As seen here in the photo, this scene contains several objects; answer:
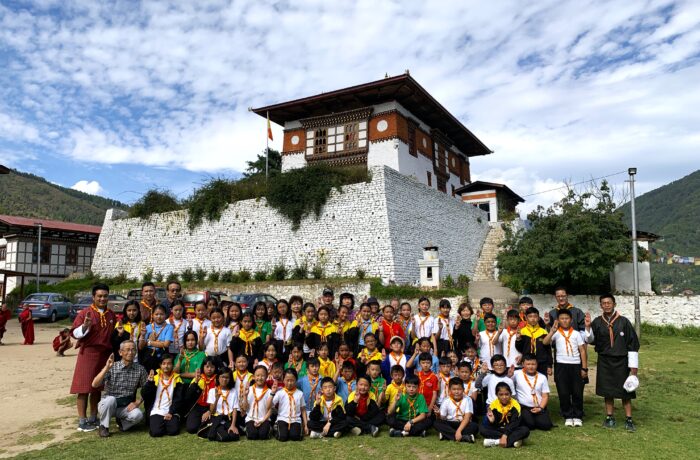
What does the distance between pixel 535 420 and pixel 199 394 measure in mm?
4310

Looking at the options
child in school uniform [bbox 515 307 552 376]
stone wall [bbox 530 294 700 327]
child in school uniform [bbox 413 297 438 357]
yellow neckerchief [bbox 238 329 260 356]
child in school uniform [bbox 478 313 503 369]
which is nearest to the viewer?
child in school uniform [bbox 515 307 552 376]

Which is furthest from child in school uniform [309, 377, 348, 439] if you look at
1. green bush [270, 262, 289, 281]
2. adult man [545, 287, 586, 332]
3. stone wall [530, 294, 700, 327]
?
green bush [270, 262, 289, 281]

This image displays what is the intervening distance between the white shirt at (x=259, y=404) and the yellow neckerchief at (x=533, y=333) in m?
3.55

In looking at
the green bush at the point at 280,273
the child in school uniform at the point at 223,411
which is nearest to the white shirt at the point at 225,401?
the child in school uniform at the point at 223,411

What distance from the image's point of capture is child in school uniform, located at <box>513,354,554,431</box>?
19.4ft

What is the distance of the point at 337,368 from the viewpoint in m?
6.73

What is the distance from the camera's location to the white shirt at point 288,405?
591 centimetres

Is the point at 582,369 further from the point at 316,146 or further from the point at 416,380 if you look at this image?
the point at 316,146

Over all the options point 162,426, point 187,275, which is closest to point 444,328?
point 162,426

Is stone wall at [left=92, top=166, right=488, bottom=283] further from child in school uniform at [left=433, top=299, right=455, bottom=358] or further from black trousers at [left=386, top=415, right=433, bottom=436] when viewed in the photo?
black trousers at [left=386, top=415, right=433, bottom=436]

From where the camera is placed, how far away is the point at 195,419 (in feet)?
19.9

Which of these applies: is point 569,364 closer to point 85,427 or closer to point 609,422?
point 609,422

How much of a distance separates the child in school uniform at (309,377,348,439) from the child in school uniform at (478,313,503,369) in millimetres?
2213

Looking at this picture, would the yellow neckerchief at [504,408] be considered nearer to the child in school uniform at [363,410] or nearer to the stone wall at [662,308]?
the child in school uniform at [363,410]
